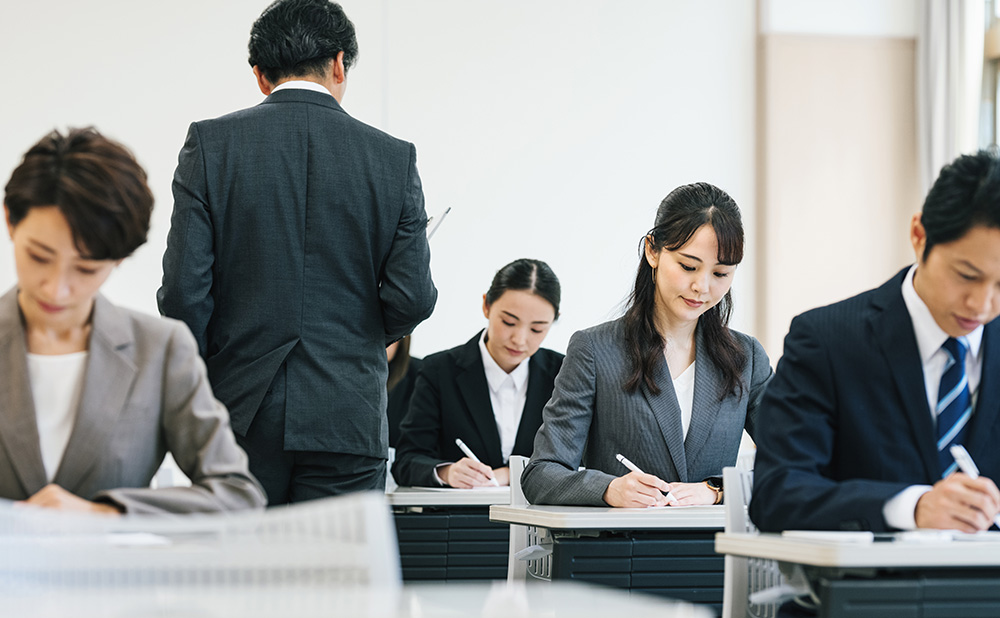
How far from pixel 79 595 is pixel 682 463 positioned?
6.27 ft

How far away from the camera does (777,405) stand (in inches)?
77.2

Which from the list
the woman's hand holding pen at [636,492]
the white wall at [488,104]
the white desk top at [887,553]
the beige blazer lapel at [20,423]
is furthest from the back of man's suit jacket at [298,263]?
the white wall at [488,104]

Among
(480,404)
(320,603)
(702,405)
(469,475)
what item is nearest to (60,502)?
(320,603)

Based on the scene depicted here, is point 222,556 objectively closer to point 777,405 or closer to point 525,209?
point 777,405

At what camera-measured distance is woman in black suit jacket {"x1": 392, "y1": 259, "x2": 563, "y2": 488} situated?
406 cm

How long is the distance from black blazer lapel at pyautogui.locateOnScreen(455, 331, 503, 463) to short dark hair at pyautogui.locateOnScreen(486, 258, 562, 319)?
28 cm

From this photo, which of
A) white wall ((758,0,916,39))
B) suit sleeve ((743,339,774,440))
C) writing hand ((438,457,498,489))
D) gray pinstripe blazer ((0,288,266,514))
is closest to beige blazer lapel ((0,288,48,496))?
gray pinstripe blazer ((0,288,266,514))

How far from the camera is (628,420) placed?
9.28ft

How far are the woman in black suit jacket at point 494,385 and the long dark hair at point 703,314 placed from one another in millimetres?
1118

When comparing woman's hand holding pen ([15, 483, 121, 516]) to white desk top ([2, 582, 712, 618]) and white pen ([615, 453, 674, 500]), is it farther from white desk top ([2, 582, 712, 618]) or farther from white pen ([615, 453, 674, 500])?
white pen ([615, 453, 674, 500])

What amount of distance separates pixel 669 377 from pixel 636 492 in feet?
1.40

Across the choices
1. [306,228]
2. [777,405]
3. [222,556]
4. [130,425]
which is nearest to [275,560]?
[222,556]

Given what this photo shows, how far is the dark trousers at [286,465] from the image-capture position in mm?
2445

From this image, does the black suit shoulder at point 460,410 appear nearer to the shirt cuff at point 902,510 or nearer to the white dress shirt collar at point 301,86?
the white dress shirt collar at point 301,86
